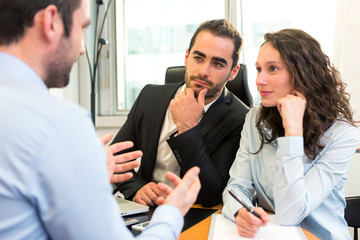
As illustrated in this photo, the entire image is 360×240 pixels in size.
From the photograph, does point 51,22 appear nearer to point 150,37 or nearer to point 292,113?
point 292,113

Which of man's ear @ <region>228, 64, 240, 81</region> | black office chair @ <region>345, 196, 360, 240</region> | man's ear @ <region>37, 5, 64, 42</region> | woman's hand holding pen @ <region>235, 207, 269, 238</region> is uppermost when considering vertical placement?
man's ear @ <region>37, 5, 64, 42</region>

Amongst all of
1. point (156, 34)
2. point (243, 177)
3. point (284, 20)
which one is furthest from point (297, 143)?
point (156, 34)

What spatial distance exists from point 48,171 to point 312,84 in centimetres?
112

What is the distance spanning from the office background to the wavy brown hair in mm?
1300

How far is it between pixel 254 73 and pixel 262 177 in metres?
1.52

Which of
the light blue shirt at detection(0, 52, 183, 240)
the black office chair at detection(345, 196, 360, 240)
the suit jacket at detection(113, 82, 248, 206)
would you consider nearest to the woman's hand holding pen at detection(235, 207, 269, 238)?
the suit jacket at detection(113, 82, 248, 206)

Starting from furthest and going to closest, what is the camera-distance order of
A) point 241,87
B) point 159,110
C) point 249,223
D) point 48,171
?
point 241,87
point 159,110
point 249,223
point 48,171

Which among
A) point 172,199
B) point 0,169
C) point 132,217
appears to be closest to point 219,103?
point 132,217

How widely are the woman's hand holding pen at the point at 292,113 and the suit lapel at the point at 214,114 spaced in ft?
Result: 1.23

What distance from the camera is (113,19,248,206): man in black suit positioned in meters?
1.48

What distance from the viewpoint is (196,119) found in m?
1.57

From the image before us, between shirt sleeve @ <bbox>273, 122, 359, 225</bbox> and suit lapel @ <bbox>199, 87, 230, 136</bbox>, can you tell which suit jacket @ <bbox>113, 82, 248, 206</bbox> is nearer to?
suit lapel @ <bbox>199, 87, 230, 136</bbox>

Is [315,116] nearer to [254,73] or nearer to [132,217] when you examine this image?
[132,217]

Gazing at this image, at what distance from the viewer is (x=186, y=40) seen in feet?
10.1
